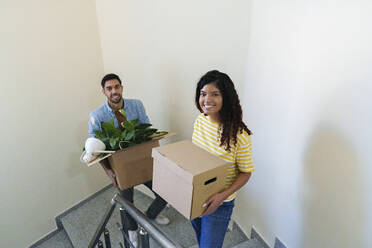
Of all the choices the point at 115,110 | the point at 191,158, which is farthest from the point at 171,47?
the point at 191,158

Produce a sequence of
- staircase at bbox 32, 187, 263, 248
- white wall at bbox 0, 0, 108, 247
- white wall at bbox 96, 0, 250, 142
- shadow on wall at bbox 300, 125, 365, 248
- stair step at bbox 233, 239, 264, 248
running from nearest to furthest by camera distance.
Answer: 1. shadow on wall at bbox 300, 125, 365, 248
2. white wall at bbox 96, 0, 250, 142
3. stair step at bbox 233, 239, 264, 248
4. white wall at bbox 0, 0, 108, 247
5. staircase at bbox 32, 187, 263, 248

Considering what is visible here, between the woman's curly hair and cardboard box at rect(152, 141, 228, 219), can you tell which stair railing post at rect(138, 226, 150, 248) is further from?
the woman's curly hair

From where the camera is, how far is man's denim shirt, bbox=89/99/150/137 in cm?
166

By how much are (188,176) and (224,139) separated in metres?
0.32

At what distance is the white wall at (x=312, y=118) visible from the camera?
917 mm

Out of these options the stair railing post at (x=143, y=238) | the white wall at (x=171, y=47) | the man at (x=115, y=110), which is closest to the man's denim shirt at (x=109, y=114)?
the man at (x=115, y=110)

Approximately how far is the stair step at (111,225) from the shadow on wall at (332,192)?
776 mm

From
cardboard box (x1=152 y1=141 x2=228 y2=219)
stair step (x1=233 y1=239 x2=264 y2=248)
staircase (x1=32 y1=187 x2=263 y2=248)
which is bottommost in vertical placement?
staircase (x1=32 y1=187 x2=263 y2=248)

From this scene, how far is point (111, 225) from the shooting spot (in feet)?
7.07

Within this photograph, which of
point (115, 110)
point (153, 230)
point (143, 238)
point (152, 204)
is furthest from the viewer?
point (152, 204)

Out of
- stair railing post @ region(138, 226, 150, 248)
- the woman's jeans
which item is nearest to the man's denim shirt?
the woman's jeans

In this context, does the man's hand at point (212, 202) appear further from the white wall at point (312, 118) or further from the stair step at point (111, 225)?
the stair step at point (111, 225)

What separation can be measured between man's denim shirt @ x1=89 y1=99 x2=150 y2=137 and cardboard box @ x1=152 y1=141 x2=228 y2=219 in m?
0.82

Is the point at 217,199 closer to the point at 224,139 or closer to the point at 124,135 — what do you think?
the point at 224,139
